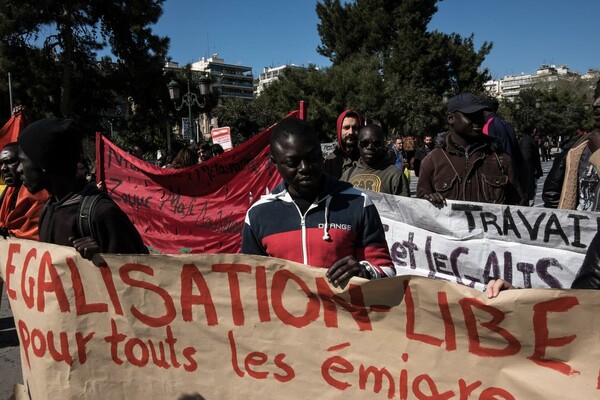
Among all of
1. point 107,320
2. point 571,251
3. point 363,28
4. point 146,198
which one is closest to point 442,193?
point 571,251

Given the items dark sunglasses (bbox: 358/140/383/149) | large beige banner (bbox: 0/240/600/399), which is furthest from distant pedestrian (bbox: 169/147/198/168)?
large beige banner (bbox: 0/240/600/399)

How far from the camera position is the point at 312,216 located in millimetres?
2150

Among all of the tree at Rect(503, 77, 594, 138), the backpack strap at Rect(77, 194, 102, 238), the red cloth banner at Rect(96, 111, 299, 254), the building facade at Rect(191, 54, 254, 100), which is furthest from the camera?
the building facade at Rect(191, 54, 254, 100)

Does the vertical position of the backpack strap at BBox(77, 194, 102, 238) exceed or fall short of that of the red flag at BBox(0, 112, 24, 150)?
it falls short

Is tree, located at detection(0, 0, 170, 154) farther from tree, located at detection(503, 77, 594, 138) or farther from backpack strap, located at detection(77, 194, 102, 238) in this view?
tree, located at detection(503, 77, 594, 138)

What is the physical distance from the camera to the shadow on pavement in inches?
183

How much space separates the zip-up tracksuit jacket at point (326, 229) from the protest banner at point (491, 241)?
165 cm

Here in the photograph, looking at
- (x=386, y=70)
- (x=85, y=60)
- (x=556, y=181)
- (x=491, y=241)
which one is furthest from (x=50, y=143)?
(x=386, y=70)

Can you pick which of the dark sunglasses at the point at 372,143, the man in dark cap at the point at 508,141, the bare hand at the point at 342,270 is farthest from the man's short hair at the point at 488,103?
the bare hand at the point at 342,270

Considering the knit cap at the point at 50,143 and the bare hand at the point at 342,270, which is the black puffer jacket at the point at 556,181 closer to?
the bare hand at the point at 342,270

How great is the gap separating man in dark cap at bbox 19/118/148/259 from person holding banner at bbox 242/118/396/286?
617 mm

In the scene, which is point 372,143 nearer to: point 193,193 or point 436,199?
point 436,199

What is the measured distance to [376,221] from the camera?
7.18 ft

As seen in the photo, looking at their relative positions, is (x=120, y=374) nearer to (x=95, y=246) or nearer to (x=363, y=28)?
(x=95, y=246)
